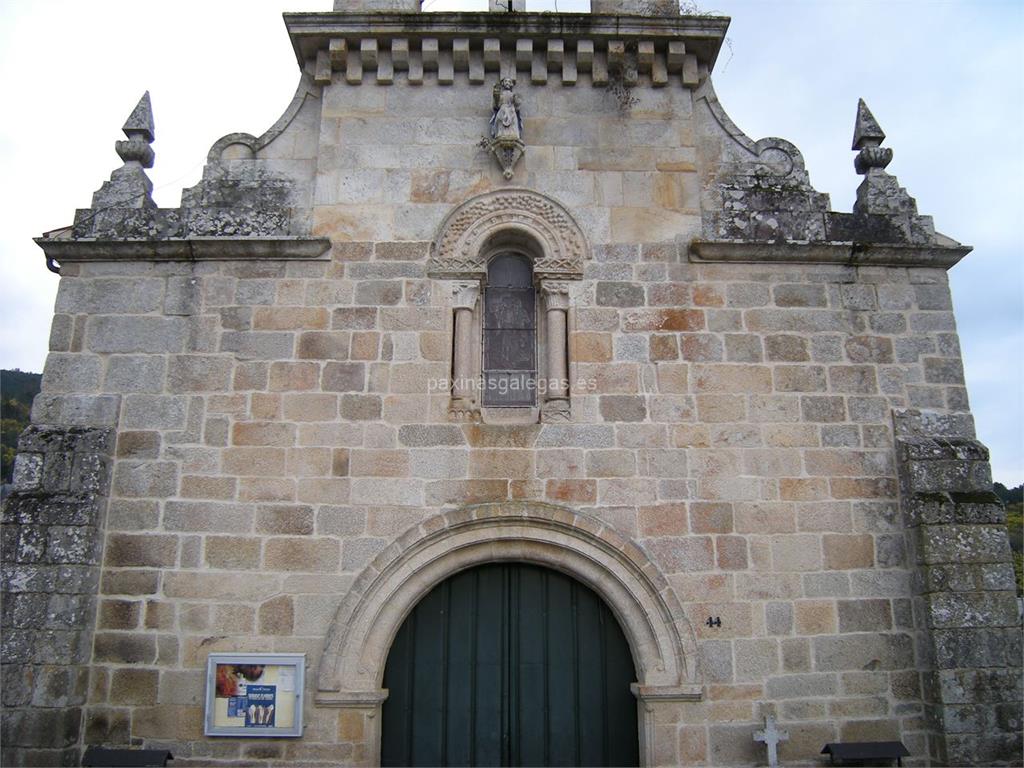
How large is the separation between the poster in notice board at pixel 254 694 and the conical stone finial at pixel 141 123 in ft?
14.1

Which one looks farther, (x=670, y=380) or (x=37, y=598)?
(x=670, y=380)

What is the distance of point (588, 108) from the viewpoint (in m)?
6.79

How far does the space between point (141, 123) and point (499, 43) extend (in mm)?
3095

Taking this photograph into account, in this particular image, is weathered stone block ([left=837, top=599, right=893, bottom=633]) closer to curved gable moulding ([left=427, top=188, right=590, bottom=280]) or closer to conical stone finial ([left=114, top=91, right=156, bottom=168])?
curved gable moulding ([left=427, top=188, right=590, bottom=280])

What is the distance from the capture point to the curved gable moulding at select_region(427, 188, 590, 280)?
6301mm

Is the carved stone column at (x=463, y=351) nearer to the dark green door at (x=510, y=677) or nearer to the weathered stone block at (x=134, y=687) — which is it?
the dark green door at (x=510, y=677)

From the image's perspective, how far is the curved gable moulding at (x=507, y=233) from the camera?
20.7ft

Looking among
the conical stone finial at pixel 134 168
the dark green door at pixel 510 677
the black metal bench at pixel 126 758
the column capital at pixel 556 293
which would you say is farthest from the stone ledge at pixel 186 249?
the black metal bench at pixel 126 758

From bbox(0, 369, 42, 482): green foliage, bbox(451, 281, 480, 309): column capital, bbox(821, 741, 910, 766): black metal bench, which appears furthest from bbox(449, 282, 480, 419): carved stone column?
bbox(0, 369, 42, 482): green foliage

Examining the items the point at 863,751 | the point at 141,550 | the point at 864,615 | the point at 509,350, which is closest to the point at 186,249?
the point at 141,550

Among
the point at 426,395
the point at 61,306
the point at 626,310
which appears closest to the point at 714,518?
the point at 626,310

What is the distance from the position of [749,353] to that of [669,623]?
2168 mm

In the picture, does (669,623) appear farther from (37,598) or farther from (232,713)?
(37,598)

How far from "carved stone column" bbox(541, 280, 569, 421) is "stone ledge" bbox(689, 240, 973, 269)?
114cm
